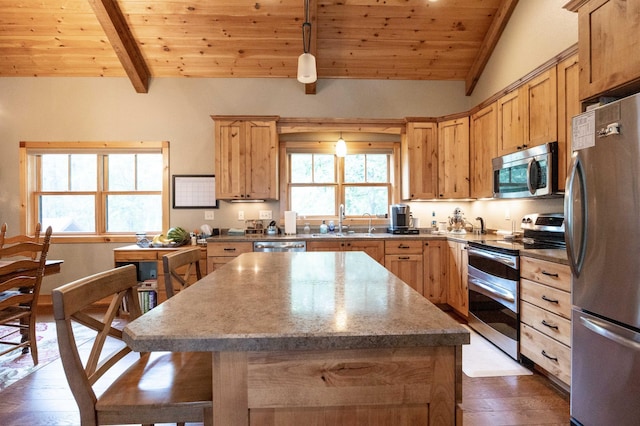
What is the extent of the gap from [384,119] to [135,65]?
10.3 ft

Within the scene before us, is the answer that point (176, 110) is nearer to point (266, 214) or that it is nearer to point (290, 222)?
point (266, 214)

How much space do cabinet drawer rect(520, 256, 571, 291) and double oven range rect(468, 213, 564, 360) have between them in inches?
2.8

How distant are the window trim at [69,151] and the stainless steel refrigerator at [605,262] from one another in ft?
13.8

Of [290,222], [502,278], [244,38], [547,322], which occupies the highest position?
[244,38]

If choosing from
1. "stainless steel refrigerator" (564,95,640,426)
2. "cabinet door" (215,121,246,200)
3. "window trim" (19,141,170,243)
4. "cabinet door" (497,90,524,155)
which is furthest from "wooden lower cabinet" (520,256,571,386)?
"window trim" (19,141,170,243)

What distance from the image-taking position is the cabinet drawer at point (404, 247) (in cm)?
370

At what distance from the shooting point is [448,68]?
4.18 m

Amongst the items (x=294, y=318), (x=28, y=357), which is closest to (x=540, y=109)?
(x=294, y=318)

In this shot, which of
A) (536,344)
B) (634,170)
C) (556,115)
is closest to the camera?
(634,170)

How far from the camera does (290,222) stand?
13.1 ft

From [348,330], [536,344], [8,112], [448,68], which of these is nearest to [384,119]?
[448,68]

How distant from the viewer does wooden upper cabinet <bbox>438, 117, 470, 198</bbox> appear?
3.86 m

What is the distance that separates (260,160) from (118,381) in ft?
9.92

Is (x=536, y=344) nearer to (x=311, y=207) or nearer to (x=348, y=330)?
(x=348, y=330)
